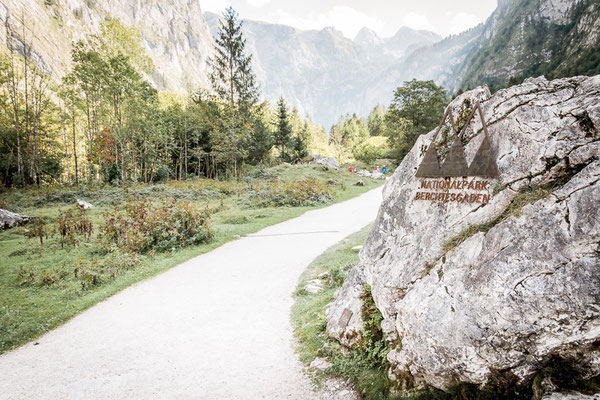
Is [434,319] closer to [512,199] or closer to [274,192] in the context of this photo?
[512,199]

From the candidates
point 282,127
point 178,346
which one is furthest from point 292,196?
point 282,127

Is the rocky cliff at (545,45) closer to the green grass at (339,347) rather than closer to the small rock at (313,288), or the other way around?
the small rock at (313,288)

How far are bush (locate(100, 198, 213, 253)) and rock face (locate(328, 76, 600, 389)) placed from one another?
8937mm

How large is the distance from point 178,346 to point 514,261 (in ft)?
17.0

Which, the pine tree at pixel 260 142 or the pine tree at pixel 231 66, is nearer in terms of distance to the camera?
the pine tree at pixel 231 66

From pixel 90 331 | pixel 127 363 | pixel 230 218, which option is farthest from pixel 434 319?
pixel 230 218

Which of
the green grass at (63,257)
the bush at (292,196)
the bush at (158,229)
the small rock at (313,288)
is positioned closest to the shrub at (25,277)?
the green grass at (63,257)

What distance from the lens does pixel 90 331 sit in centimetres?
564

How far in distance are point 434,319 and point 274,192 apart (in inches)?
694

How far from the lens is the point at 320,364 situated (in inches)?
174

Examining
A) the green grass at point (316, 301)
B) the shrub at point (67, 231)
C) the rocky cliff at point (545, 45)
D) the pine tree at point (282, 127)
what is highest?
the rocky cliff at point (545, 45)

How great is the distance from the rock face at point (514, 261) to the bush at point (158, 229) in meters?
8.94

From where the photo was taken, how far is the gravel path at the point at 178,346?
13.6 ft

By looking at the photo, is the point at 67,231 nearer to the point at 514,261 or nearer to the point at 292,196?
the point at 292,196
